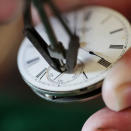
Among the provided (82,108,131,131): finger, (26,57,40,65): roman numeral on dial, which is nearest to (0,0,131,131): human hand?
(82,108,131,131): finger

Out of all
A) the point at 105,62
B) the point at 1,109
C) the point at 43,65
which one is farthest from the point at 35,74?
the point at 1,109

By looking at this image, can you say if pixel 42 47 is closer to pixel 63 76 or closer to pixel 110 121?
pixel 63 76

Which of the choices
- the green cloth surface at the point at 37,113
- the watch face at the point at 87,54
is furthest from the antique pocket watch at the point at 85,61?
the green cloth surface at the point at 37,113

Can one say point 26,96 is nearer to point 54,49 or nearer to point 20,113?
point 20,113

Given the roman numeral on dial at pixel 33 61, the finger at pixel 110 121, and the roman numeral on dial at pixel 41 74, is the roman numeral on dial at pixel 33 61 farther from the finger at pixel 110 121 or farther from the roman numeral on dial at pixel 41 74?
the finger at pixel 110 121

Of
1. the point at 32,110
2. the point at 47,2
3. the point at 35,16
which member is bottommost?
the point at 32,110

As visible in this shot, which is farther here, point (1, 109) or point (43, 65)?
point (1, 109)

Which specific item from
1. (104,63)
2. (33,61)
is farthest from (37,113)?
(104,63)
